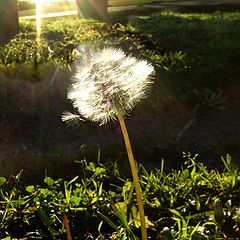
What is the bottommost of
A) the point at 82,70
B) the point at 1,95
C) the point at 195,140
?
the point at 195,140

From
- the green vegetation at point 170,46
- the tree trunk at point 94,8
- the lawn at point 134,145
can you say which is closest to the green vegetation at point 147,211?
the lawn at point 134,145

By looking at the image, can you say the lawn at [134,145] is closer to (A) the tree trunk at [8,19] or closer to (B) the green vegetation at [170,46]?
(B) the green vegetation at [170,46]

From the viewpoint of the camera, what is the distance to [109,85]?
2482 mm

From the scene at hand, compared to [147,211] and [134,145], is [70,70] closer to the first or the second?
[134,145]

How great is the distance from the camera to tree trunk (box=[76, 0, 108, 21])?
15.7m

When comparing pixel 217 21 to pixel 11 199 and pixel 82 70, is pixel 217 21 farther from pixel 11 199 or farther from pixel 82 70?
pixel 82 70

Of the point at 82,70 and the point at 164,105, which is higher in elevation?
the point at 82,70

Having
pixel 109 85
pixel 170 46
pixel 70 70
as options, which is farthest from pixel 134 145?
pixel 170 46

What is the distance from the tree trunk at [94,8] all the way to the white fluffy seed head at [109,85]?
12.9m

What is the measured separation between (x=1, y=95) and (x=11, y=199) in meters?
3.01

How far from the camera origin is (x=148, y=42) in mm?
9820

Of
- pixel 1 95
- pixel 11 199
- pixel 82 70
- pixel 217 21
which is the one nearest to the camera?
pixel 82 70

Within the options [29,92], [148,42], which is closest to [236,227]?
[29,92]

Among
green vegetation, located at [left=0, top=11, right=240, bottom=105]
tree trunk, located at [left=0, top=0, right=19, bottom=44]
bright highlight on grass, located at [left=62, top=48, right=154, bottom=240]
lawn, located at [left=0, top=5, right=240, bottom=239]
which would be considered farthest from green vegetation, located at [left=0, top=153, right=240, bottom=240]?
tree trunk, located at [left=0, top=0, right=19, bottom=44]
